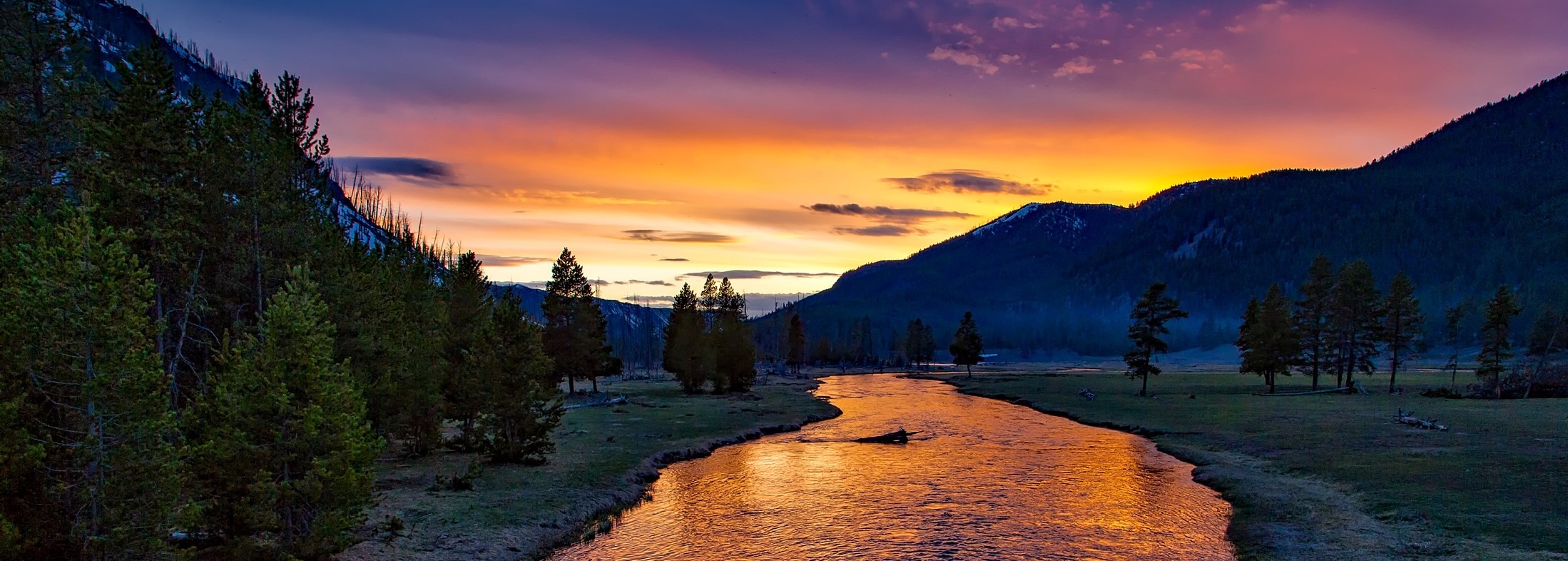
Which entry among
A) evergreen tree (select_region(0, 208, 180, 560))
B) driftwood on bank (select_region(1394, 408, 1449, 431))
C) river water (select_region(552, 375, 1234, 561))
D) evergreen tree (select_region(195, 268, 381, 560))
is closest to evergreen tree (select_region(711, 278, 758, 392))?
river water (select_region(552, 375, 1234, 561))

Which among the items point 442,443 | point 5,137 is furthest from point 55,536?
point 442,443

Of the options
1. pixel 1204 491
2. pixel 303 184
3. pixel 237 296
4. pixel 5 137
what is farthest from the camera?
pixel 303 184

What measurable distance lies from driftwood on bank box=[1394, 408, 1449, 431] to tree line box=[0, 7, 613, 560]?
51902mm

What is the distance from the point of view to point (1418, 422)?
149 feet

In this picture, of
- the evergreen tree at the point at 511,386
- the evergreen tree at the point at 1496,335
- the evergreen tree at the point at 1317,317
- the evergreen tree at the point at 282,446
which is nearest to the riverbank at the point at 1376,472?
the evergreen tree at the point at 1496,335

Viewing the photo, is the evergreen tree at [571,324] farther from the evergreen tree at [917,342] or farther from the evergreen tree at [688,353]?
the evergreen tree at [917,342]

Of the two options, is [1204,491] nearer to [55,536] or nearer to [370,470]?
[370,470]

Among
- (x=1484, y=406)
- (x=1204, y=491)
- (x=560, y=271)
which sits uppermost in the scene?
(x=560, y=271)

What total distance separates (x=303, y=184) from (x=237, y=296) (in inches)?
381

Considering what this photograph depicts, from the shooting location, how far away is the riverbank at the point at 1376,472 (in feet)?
74.3

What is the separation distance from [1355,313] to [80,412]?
99.3 m

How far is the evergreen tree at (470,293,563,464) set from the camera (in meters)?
36.2

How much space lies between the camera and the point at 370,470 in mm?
19203

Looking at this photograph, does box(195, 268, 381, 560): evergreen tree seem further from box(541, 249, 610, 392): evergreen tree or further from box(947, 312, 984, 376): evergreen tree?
box(947, 312, 984, 376): evergreen tree
